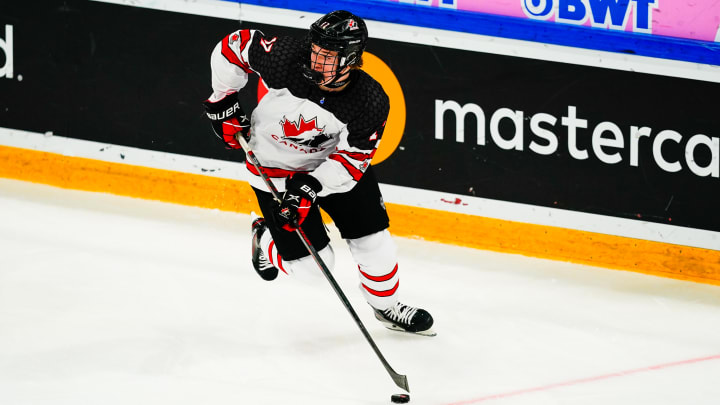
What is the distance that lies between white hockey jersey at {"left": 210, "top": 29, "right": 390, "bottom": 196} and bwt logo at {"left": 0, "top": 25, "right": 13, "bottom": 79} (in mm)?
1961

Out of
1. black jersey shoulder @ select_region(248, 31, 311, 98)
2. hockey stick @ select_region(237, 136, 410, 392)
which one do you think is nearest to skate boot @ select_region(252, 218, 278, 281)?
hockey stick @ select_region(237, 136, 410, 392)

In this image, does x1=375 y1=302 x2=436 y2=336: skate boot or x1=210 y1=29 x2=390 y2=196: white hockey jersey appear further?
x1=375 y1=302 x2=436 y2=336: skate boot

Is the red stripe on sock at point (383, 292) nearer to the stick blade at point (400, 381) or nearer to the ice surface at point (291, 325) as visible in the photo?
the ice surface at point (291, 325)

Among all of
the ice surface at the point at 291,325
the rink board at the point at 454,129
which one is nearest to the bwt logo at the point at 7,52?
the rink board at the point at 454,129

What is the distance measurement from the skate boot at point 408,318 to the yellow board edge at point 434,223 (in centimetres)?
92

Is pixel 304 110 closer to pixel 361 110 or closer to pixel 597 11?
pixel 361 110

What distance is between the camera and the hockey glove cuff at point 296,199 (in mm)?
3520

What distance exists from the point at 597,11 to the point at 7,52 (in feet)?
9.19

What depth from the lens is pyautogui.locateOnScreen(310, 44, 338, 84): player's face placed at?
130 inches

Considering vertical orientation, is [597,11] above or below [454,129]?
above

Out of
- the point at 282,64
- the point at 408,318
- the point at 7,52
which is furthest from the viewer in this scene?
the point at 7,52

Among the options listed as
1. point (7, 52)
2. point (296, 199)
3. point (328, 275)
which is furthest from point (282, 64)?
point (7, 52)

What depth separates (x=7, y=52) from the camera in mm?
5262

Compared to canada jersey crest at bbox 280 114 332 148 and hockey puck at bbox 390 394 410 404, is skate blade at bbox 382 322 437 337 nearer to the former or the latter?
hockey puck at bbox 390 394 410 404
